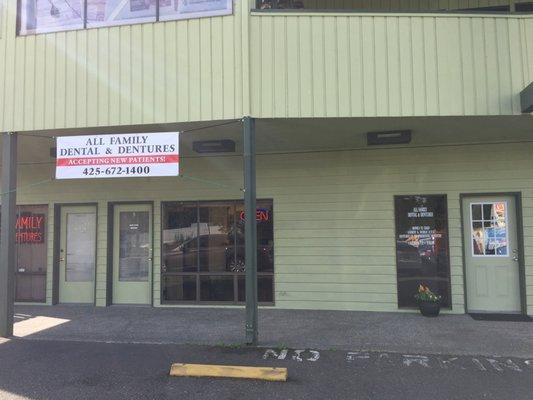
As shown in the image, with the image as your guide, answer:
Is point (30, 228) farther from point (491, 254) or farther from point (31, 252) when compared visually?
point (491, 254)

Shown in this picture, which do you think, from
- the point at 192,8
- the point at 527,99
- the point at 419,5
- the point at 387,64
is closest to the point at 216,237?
the point at 192,8

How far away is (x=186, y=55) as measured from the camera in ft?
22.4

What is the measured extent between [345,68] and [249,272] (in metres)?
3.15

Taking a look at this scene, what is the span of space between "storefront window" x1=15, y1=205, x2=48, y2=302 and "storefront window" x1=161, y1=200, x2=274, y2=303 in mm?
2714

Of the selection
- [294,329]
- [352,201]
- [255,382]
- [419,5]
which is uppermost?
[419,5]

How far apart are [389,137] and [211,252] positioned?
397cm

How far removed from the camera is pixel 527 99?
242 inches

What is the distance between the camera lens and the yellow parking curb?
513 centimetres

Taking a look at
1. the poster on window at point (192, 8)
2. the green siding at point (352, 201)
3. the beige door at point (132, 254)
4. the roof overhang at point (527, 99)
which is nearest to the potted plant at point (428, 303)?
the green siding at point (352, 201)

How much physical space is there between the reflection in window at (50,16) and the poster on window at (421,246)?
629 cm

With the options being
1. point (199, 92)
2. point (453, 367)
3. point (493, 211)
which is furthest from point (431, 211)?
point (199, 92)

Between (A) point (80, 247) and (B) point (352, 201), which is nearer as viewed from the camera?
(B) point (352, 201)

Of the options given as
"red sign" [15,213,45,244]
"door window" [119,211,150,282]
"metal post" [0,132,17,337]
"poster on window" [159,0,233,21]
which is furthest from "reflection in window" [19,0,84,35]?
"red sign" [15,213,45,244]

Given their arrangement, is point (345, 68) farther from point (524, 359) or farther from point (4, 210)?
point (4, 210)
